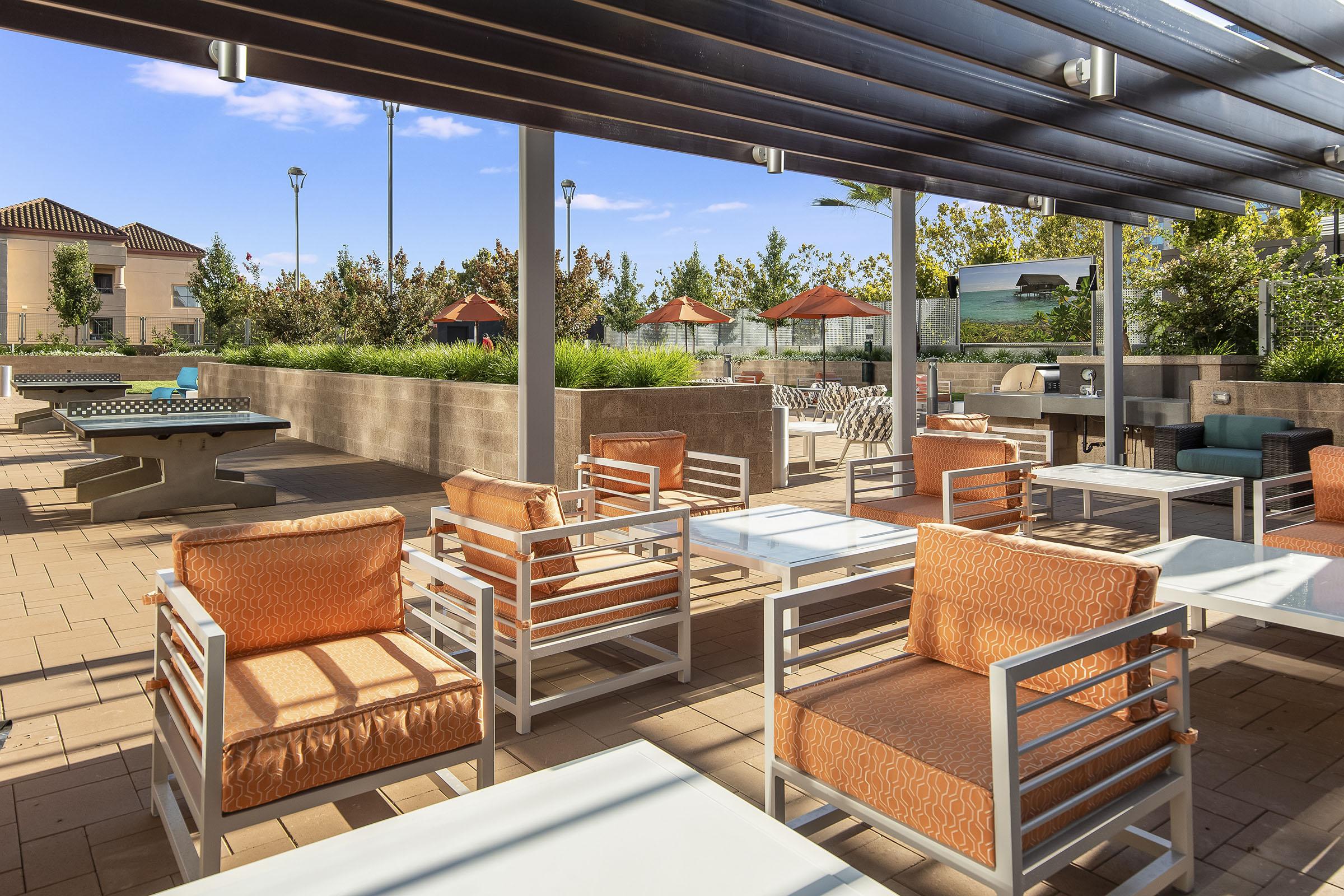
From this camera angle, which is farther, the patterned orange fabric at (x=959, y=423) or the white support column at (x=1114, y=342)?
the white support column at (x=1114, y=342)

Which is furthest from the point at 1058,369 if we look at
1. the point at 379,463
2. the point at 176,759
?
the point at 176,759

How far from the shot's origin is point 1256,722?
344cm

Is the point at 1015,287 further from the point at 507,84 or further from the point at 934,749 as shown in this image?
the point at 934,749

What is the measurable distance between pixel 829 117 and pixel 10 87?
6539 cm

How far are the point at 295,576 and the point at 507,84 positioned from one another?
3.01 m

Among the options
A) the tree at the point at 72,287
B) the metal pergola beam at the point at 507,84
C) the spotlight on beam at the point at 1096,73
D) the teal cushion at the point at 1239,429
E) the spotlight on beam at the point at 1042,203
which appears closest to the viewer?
the metal pergola beam at the point at 507,84

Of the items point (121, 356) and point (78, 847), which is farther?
point (121, 356)

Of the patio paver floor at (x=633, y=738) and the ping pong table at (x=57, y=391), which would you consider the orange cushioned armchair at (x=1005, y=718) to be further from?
the ping pong table at (x=57, y=391)

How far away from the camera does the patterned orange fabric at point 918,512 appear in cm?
532

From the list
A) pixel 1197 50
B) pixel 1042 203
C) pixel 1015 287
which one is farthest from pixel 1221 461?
pixel 1015 287

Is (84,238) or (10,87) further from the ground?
(10,87)

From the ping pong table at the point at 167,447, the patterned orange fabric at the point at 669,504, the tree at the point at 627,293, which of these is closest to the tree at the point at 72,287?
the tree at the point at 627,293

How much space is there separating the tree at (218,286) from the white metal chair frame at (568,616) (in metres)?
25.6

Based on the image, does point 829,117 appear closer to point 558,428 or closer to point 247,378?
point 558,428
